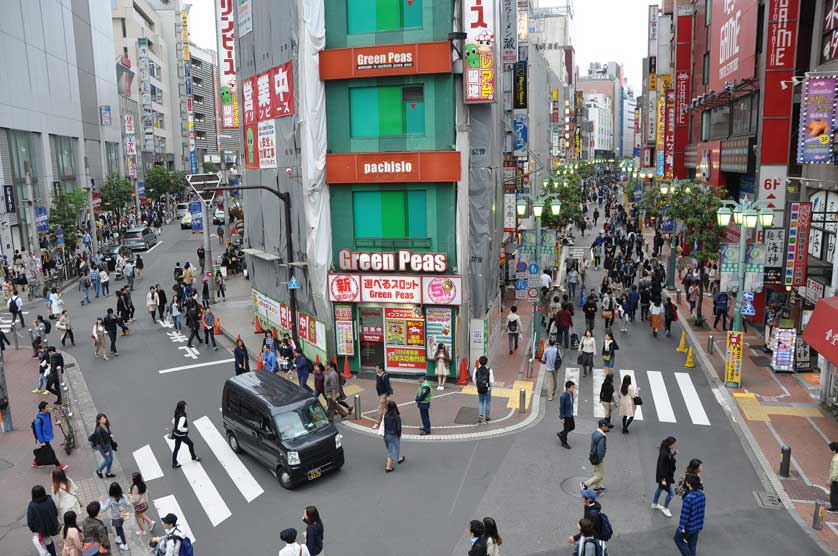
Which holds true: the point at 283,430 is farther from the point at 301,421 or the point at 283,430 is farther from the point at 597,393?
the point at 597,393

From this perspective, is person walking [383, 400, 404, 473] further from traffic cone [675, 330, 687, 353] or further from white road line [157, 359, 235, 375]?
traffic cone [675, 330, 687, 353]

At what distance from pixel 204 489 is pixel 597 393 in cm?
1184

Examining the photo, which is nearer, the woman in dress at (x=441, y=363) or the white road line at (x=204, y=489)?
the white road line at (x=204, y=489)

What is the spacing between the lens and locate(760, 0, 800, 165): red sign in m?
23.7

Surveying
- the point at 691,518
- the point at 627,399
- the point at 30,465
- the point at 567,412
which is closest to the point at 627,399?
the point at 627,399

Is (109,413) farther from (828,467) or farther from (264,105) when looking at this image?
(828,467)

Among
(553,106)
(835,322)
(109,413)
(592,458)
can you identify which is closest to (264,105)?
(109,413)

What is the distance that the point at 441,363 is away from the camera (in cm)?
2061

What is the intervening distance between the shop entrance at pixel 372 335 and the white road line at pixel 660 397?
28.8ft

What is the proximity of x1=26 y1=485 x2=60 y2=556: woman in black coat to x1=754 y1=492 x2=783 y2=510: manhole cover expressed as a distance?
13.3m

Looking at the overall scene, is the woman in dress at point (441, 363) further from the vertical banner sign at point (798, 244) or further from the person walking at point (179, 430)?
the vertical banner sign at point (798, 244)

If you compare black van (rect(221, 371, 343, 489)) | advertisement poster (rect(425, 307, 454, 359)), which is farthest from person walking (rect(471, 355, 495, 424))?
black van (rect(221, 371, 343, 489))

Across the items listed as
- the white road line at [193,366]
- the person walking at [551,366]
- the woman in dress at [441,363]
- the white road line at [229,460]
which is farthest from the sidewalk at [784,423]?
the white road line at [193,366]

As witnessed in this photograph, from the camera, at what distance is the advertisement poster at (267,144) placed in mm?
24578
